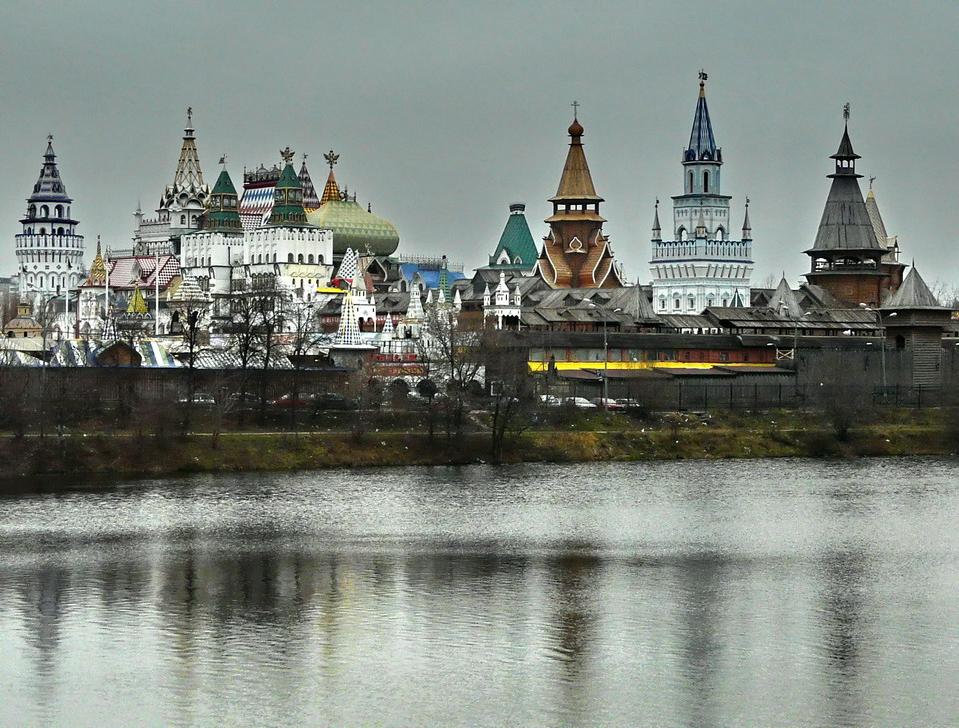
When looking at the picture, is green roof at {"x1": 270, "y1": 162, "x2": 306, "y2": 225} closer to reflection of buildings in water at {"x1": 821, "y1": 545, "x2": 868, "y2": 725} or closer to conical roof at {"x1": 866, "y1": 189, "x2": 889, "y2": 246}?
conical roof at {"x1": 866, "y1": 189, "x2": 889, "y2": 246}

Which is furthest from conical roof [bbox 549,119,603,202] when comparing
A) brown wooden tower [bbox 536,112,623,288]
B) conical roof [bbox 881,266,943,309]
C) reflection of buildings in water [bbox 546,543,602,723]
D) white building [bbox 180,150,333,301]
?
reflection of buildings in water [bbox 546,543,602,723]

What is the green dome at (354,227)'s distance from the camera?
10075cm

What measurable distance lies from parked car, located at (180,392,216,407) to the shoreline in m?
3.87

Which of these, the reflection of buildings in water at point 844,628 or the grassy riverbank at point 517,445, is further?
the grassy riverbank at point 517,445

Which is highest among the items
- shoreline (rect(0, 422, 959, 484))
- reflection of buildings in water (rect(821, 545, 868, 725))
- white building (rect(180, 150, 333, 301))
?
white building (rect(180, 150, 333, 301))

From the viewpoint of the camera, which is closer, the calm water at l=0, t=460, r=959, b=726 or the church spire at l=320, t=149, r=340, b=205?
the calm water at l=0, t=460, r=959, b=726

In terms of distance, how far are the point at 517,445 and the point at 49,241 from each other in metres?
74.8

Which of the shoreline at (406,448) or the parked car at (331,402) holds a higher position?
the parked car at (331,402)

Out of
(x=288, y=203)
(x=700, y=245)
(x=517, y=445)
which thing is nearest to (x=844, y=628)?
(x=517, y=445)

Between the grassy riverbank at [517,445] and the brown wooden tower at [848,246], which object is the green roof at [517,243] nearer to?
the brown wooden tower at [848,246]

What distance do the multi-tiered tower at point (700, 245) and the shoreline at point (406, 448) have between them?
4147 cm

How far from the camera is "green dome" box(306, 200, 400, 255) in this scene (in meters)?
101

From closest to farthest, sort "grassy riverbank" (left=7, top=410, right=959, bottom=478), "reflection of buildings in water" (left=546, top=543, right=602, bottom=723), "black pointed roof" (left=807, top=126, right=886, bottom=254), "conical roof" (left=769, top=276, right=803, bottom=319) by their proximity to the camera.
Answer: "reflection of buildings in water" (left=546, top=543, right=602, bottom=723) < "grassy riverbank" (left=7, top=410, right=959, bottom=478) < "conical roof" (left=769, top=276, right=803, bottom=319) < "black pointed roof" (left=807, top=126, right=886, bottom=254)

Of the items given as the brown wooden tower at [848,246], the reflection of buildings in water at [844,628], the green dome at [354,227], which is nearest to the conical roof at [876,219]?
the brown wooden tower at [848,246]
